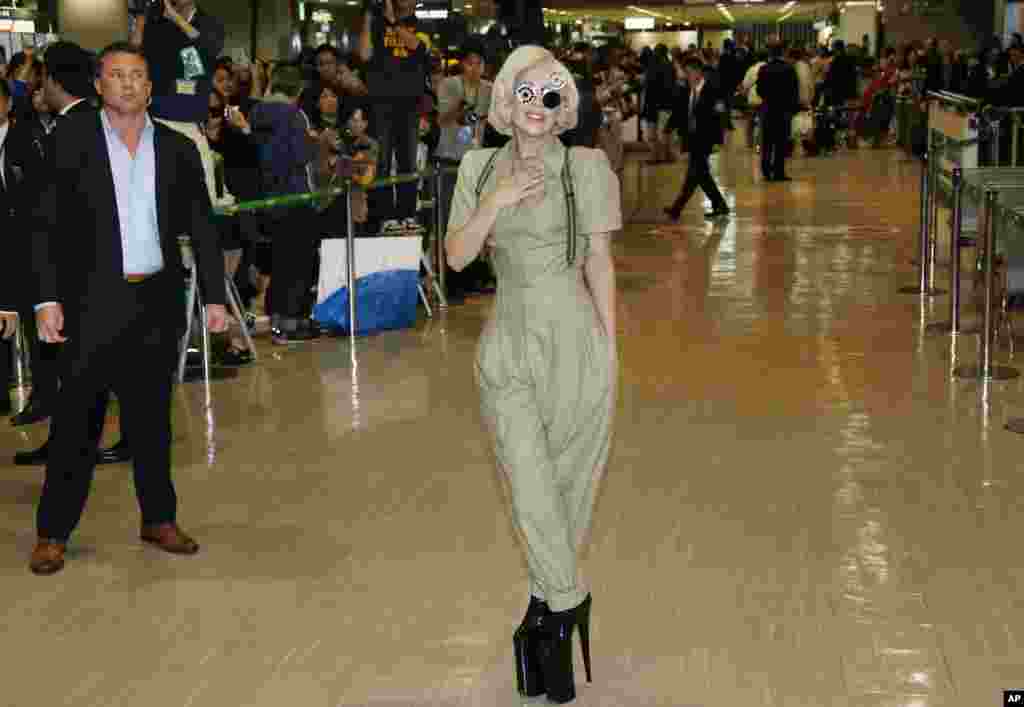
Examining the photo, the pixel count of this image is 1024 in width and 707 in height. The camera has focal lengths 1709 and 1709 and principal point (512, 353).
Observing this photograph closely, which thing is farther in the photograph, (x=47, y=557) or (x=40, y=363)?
(x=40, y=363)

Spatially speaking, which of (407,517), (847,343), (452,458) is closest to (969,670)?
(407,517)

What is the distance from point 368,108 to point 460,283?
1542 millimetres

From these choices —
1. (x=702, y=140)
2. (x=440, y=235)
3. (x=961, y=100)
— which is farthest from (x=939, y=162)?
(x=702, y=140)

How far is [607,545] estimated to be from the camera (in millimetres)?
6402

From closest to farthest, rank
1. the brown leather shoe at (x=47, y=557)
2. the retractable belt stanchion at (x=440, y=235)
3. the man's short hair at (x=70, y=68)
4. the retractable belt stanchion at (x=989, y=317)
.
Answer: the brown leather shoe at (x=47, y=557)
the man's short hair at (x=70, y=68)
the retractable belt stanchion at (x=989, y=317)
the retractable belt stanchion at (x=440, y=235)

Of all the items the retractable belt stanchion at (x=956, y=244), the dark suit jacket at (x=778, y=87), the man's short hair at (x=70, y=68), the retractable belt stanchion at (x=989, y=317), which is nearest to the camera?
the man's short hair at (x=70, y=68)

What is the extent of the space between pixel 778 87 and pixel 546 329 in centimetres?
2084

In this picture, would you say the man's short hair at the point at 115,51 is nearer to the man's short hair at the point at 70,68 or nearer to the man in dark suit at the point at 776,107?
the man's short hair at the point at 70,68

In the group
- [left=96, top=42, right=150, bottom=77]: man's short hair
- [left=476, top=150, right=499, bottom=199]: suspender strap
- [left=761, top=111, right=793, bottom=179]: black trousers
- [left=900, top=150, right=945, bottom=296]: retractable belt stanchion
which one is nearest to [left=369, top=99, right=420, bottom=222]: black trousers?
[left=900, top=150, right=945, bottom=296]: retractable belt stanchion

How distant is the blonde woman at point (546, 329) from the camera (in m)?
4.59

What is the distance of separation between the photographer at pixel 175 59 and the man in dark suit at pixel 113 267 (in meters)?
2.91

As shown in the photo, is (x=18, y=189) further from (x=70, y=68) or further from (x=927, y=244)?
(x=927, y=244)

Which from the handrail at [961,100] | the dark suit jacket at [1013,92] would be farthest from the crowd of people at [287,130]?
the dark suit jacket at [1013,92]

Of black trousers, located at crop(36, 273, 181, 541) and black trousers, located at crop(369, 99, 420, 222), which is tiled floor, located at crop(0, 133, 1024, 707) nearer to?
black trousers, located at crop(36, 273, 181, 541)
